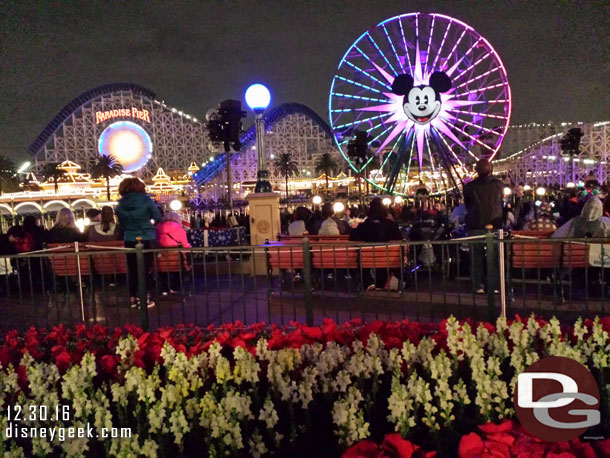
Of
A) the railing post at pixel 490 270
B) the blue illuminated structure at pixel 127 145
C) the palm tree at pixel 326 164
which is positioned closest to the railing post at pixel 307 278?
the railing post at pixel 490 270

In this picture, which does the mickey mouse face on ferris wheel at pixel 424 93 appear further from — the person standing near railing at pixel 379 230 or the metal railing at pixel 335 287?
the person standing near railing at pixel 379 230

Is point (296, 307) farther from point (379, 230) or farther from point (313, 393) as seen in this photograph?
point (313, 393)

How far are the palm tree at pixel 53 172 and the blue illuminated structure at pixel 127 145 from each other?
5500mm

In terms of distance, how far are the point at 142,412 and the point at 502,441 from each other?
2.04 meters

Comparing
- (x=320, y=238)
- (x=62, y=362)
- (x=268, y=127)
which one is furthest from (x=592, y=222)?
(x=268, y=127)

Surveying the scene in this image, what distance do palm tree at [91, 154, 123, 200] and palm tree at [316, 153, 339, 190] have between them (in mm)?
27303

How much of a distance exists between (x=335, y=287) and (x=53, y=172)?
178 ft

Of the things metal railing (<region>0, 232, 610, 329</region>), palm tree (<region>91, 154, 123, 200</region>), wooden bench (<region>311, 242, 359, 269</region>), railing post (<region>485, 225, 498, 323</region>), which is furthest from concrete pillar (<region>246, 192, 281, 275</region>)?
palm tree (<region>91, 154, 123, 200</region>)

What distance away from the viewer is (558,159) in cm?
5816

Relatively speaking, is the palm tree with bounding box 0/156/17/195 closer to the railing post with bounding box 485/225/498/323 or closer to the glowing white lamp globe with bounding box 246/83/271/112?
the glowing white lamp globe with bounding box 246/83/271/112

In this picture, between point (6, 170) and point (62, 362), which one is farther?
point (6, 170)

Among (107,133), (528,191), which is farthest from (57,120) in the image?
(528,191)

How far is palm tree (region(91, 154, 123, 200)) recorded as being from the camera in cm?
5666

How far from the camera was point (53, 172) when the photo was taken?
174 feet
